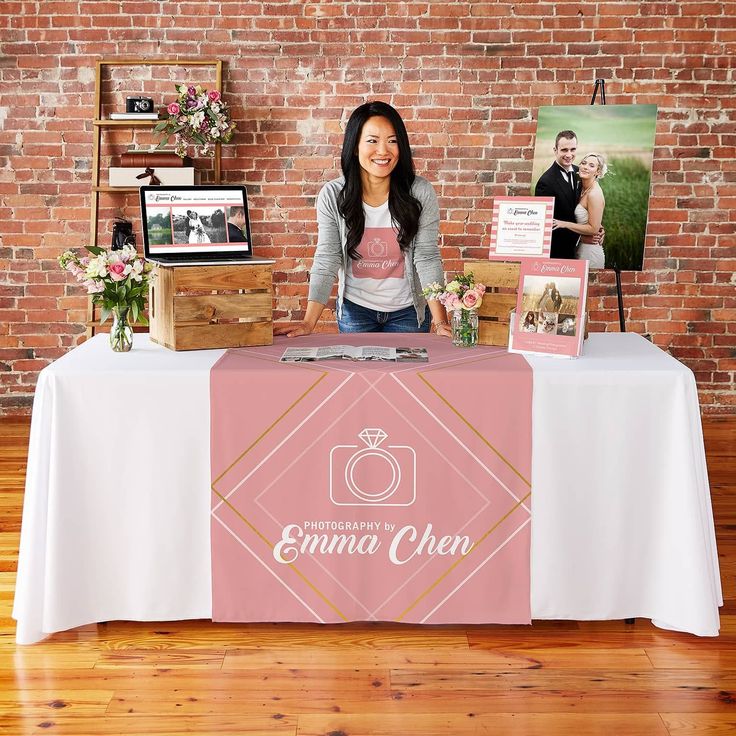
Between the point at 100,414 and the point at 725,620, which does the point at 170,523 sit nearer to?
the point at 100,414

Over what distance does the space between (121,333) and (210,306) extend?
0.91 feet

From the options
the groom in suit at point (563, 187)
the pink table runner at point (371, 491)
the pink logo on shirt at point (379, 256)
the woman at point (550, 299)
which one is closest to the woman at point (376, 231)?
the pink logo on shirt at point (379, 256)

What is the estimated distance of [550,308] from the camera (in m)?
2.47

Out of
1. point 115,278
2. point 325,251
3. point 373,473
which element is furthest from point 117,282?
point 373,473

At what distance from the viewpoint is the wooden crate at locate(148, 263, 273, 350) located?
8.14 ft

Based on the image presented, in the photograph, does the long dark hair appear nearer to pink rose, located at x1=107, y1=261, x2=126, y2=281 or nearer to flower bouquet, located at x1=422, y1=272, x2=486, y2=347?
flower bouquet, located at x1=422, y1=272, x2=486, y2=347

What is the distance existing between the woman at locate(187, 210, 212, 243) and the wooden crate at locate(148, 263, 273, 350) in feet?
0.46

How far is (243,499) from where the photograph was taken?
7.59 feet

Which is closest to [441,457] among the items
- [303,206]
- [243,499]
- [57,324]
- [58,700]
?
[243,499]

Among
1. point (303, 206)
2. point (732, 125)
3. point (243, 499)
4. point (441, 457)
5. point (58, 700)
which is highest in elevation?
point (732, 125)

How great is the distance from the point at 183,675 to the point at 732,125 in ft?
13.9

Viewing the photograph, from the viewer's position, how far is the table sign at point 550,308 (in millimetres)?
2418

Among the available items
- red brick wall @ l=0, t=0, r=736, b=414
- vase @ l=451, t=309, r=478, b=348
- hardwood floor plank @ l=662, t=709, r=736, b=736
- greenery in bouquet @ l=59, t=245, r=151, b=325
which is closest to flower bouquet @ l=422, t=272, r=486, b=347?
vase @ l=451, t=309, r=478, b=348

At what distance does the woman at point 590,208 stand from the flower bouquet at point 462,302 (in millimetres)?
1633
